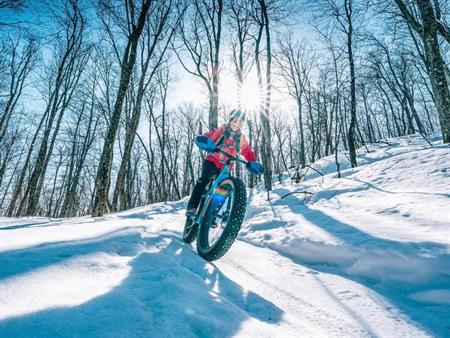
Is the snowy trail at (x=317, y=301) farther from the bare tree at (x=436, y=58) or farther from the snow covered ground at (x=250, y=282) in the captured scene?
the bare tree at (x=436, y=58)

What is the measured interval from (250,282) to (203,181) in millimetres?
1662

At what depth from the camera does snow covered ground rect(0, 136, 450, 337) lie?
1.21 meters

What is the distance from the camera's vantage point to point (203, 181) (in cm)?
353

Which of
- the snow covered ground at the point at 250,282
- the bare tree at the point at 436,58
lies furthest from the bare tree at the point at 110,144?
the bare tree at the point at 436,58

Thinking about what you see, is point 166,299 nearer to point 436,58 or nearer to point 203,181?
point 203,181

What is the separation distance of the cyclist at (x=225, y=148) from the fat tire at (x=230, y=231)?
0.72m

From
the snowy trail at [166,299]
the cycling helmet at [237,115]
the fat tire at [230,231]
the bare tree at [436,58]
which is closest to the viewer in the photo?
the snowy trail at [166,299]

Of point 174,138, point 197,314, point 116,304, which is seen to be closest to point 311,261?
point 197,314

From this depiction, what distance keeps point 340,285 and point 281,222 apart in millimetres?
2143

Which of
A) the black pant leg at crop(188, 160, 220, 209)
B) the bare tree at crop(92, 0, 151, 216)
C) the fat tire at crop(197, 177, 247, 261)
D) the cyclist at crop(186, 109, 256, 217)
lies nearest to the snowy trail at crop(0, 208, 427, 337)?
the fat tire at crop(197, 177, 247, 261)

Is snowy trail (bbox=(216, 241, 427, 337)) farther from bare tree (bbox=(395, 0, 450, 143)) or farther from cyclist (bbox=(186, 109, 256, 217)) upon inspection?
bare tree (bbox=(395, 0, 450, 143))

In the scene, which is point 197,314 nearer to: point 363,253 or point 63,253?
point 63,253

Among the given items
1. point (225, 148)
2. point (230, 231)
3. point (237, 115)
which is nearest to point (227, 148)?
point (225, 148)

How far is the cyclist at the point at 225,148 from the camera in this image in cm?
345
